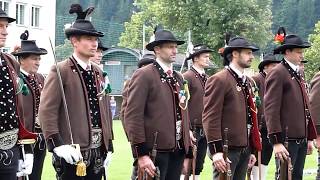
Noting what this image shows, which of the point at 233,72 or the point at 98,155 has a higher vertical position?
the point at 233,72

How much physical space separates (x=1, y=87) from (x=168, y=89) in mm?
2042

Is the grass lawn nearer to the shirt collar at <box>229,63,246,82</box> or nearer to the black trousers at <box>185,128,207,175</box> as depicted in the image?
the black trousers at <box>185,128,207,175</box>

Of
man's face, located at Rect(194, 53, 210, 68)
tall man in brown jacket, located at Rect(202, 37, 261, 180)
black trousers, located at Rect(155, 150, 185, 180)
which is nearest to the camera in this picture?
black trousers, located at Rect(155, 150, 185, 180)

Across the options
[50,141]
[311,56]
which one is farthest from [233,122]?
[311,56]

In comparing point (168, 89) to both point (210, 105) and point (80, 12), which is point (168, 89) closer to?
point (210, 105)

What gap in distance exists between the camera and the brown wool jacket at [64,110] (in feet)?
22.3

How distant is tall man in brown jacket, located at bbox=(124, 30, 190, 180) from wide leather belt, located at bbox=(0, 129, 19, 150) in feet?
4.82

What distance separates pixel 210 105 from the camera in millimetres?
8141

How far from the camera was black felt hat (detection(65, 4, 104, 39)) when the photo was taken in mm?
7062

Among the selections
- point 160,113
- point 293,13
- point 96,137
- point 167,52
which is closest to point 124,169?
point 167,52

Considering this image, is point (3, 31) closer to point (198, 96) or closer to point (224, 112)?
point (224, 112)

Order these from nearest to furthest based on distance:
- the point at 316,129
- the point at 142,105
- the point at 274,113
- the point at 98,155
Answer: the point at 98,155, the point at 142,105, the point at 274,113, the point at 316,129

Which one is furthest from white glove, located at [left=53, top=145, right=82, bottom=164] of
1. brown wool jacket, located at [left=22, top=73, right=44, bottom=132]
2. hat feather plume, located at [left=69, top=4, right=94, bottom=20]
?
brown wool jacket, located at [left=22, top=73, right=44, bottom=132]

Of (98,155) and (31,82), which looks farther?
(31,82)
